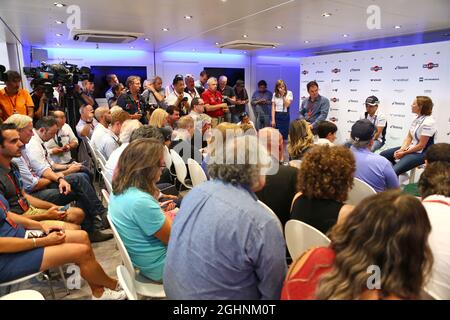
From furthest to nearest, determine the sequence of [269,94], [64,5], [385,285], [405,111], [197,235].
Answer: [269,94] < [405,111] < [64,5] < [197,235] < [385,285]

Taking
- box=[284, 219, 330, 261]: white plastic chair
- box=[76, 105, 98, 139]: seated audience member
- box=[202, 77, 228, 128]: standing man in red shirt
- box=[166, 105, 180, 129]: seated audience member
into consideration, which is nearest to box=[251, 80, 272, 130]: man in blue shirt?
box=[202, 77, 228, 128]: standing man in red shirt

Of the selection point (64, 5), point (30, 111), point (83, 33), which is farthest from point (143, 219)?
point (83, 33)

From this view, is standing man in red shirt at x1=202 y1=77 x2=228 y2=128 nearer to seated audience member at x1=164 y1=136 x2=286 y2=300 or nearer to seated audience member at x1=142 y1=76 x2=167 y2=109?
seated audience member at x1=142 y1=76 x2=167 y2=109

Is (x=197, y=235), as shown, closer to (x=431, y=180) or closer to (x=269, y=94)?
(x=431, y=180)

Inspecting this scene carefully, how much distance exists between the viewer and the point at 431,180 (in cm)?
174

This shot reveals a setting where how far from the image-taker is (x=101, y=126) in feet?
14.4

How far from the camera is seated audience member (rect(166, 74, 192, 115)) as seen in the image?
5.78m


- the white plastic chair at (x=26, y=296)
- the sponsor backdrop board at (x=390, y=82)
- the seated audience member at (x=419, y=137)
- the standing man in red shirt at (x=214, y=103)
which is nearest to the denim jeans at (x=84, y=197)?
the white plastic chair at (x=26, y=296)

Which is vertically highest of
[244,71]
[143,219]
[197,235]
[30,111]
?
[244,71]

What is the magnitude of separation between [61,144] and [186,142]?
167 centimetres

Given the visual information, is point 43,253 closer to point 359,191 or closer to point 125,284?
point 125,284

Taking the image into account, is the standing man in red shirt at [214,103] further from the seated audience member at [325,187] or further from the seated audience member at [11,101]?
the seated audience member at [325,187]

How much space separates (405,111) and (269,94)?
11.1ft

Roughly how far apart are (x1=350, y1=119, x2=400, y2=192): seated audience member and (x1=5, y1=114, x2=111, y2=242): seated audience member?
2.57m
